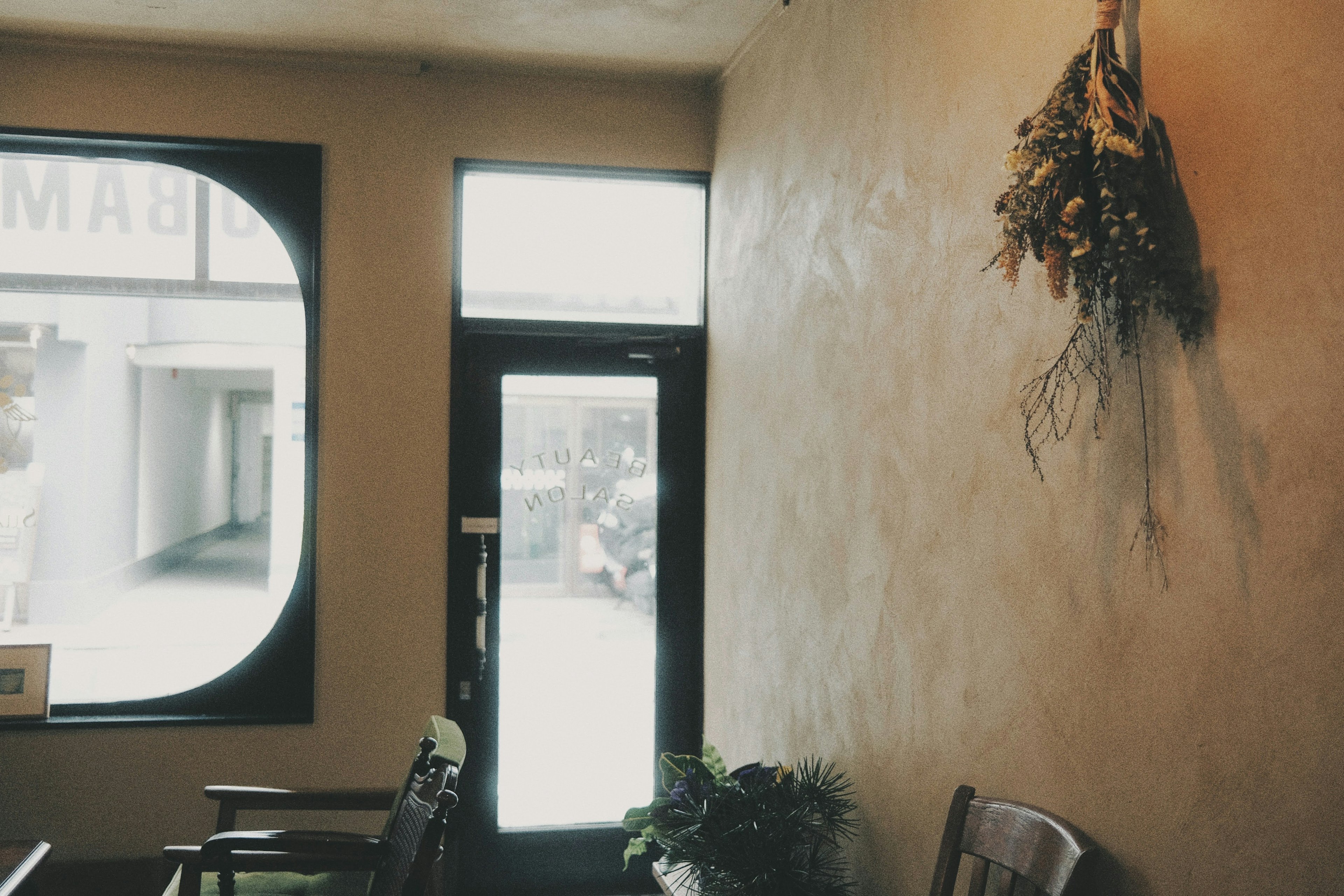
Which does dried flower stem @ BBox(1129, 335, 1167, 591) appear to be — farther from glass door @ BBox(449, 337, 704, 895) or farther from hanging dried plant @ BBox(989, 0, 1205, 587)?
glass door @ BBox(449, 337, 704, 895)

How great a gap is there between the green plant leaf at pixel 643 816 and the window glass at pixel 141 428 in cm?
170

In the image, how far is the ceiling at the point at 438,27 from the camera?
3039mm

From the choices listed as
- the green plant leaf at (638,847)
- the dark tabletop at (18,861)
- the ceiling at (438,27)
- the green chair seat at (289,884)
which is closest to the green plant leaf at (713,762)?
the green plant leaf at (638,847)

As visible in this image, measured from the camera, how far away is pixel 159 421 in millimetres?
3488

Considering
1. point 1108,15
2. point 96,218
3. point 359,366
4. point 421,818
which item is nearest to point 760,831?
point 421,818

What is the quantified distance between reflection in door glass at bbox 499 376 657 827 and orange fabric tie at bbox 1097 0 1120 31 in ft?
8.38

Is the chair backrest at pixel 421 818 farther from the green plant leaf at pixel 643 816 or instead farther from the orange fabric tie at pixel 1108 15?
the orange fabric tie at pixel 1108 15

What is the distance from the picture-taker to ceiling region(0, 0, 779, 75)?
3.04 m

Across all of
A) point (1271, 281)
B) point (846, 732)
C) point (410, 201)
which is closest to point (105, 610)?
point (410, 201)

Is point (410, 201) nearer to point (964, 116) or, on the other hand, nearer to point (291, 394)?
point (291, 394)

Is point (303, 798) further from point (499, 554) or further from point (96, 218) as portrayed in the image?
point (96, 218)

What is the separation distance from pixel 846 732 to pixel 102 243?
3032 millimetres

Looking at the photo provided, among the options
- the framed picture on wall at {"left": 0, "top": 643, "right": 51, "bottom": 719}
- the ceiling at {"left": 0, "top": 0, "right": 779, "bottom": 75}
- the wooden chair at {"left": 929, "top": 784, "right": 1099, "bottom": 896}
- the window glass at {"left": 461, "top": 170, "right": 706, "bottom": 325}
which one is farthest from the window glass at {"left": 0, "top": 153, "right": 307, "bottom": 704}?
the wooden chair at {"left": 929, "top": 784, "right": 1099, "bottom": 896}

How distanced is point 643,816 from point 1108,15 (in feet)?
6.62
